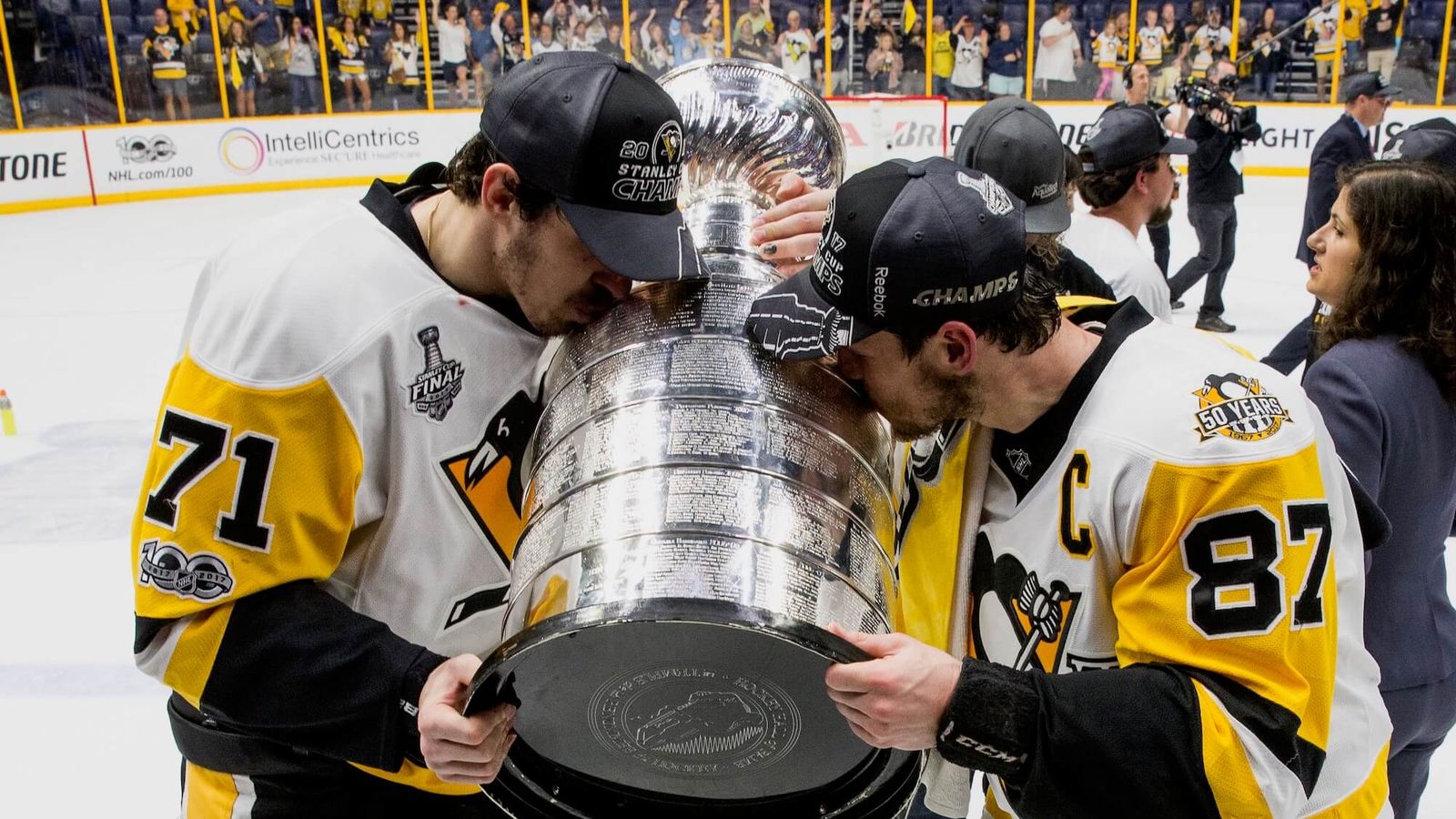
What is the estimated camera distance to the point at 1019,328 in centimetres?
137

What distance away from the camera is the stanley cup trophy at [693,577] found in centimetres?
112

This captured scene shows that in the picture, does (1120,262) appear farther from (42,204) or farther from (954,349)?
(42,204)

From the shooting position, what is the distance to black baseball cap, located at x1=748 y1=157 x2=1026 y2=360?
4.24 ft

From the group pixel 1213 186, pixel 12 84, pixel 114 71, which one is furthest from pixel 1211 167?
pixel 12 84

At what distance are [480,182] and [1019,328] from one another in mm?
664

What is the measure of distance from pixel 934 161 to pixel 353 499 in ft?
2.60

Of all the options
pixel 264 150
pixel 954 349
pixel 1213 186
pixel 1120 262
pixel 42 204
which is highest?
pixel 954 349

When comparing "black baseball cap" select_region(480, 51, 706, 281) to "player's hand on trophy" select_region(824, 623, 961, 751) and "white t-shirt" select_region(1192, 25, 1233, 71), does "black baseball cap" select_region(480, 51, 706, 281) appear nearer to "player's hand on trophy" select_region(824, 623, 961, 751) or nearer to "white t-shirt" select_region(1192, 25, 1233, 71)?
"player's hand on trophy" select_region(824, 623, 961, 751)

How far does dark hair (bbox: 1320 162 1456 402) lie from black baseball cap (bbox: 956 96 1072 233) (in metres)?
0.60

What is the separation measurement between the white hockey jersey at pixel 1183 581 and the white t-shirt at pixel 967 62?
1272 centimetres

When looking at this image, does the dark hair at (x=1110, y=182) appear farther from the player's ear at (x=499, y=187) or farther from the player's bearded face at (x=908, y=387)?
the player's ear at (x=499, y=187)

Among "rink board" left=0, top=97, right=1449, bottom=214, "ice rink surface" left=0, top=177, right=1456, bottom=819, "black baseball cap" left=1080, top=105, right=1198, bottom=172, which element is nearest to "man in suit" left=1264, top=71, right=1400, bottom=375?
"ice rink surface" left=0, top=177, right=1456, bottom=819

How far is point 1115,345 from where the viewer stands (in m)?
1.38

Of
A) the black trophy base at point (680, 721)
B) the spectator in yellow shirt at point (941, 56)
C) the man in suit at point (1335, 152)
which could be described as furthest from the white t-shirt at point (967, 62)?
the black trophy base at point (680, 721)
